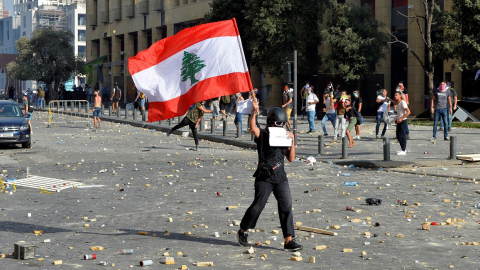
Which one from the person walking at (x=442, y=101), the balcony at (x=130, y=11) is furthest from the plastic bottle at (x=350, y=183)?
the balcony at (x=130, y=11)

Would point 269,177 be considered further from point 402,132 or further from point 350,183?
point 402,132

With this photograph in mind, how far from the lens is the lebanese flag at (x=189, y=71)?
31.0 feet

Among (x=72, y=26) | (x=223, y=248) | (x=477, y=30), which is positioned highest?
(x=72, y=26)

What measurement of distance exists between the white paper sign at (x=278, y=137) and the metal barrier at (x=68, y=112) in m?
27.7

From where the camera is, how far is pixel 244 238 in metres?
8.02

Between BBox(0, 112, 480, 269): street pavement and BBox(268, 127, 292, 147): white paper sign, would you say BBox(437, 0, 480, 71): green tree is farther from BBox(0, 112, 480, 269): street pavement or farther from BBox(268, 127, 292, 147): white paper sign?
BBox(268, 127, 292, 147): white paper sign

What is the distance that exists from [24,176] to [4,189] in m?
2.04

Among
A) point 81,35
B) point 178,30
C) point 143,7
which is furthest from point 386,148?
point 81,35

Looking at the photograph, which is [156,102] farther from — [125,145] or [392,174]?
[125,145]

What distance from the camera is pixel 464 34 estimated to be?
30.9 metres

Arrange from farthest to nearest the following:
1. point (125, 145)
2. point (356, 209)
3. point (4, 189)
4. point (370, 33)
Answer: point (370, 33)
point (125, 145)
point (4, 189)
point (356, 209)

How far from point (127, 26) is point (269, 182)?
62899mm

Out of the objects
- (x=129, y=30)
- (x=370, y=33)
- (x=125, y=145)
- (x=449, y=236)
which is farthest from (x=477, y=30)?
(x=129, y=30)

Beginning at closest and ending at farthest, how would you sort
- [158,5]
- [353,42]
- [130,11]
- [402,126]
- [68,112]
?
[402,126] → [353,42] → [68,112] → [158,5] → [130,11]
